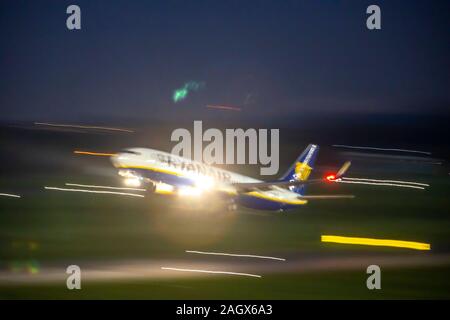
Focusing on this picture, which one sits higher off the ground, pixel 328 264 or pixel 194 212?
pixel 194 212

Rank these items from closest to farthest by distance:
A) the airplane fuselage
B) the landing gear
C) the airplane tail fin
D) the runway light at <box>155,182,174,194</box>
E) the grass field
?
the grass field → the airplane fuselage → the runway light at <box>155,182,174,194</box> → the landing gear → the airplane tail fin

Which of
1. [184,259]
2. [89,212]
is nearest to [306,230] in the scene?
[184,259]

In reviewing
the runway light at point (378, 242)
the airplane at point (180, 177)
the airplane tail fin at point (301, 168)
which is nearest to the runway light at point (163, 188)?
the airplane at point (180, 177)

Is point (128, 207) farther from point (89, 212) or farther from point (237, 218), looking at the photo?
point (237, 218)

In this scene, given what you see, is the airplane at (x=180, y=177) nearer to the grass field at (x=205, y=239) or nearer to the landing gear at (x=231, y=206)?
the landing gear at (x=231, y=206)

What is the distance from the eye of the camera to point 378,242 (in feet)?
108

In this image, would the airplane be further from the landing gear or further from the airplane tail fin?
the airplane tail fin

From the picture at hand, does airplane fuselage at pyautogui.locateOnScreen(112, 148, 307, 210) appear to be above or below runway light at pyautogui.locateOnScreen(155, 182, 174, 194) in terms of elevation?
above

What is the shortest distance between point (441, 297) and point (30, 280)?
47.0 ft

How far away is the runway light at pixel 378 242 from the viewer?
32.4m

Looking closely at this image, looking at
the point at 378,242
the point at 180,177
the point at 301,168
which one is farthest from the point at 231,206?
the point at 378,242

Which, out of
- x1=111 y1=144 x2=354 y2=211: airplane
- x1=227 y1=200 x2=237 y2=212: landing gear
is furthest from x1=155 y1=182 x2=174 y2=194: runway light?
x1=227 y1=200 x2=237 y2=212: landing gear

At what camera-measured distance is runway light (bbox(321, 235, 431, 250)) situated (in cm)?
3236

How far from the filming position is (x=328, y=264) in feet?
93.3
